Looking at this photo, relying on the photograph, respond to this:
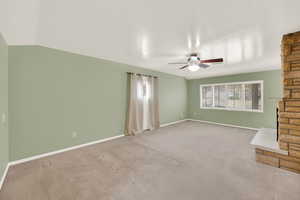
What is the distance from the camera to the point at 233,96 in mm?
5426

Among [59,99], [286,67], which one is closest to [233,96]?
[286,67]

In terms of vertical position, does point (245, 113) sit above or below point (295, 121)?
below

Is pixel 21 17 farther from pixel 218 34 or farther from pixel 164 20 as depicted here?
pixel 218 34

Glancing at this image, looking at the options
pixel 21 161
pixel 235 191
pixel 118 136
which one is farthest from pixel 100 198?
pixel 118 136

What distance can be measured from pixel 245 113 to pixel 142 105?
4207 mm

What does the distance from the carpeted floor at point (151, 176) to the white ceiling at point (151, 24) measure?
2.32 metres

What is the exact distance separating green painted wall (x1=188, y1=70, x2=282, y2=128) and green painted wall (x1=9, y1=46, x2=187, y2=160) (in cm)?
402

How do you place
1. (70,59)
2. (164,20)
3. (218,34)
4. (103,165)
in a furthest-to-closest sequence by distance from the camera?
(70,59) < (103,165) < (218,34) < (164,20)

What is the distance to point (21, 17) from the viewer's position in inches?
62.6

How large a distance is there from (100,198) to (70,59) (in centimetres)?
299

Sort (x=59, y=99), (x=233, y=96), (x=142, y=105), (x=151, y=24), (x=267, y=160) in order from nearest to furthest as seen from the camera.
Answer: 1. (x=151, y=24)
2. (x=267, y=160)
3. (x=59, y=99)
4. (x=142, y=105)
5. (x=233, y=96)

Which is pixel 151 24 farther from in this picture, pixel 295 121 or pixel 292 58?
pixel 295 121

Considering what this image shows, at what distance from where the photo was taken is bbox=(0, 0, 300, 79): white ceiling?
4.72ft

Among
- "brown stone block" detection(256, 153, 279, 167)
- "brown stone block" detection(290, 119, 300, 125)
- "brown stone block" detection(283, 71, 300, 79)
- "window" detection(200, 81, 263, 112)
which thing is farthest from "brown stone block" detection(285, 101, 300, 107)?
"window" detection(200, 81, 263, 112)
